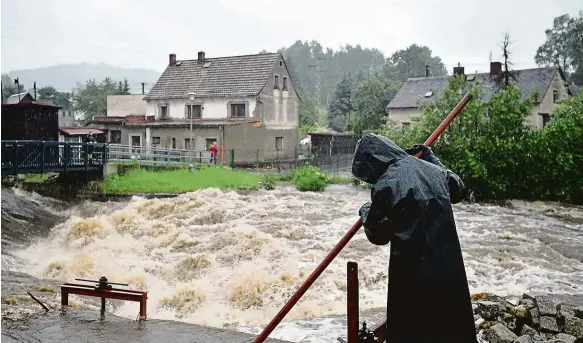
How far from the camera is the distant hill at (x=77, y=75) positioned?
6148 millimetres

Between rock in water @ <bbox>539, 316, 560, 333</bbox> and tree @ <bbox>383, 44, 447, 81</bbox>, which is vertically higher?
tree @ <bbox>383, 44, 447, 81</bbox>

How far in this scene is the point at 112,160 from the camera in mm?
8648

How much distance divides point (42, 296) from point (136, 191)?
15.5 feet

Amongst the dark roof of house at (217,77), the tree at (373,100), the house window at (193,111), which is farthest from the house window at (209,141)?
the tree at (373,100)

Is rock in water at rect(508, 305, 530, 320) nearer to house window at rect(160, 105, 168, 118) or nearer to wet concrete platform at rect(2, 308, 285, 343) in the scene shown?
wet concrete platform at rect(2, 308, 285, 343)

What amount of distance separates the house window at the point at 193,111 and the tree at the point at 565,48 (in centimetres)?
503

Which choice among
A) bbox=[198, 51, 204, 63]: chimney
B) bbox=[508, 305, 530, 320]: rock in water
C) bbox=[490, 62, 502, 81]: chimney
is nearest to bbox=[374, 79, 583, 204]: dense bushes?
bbox=[490, 62, 502, 81]: chimney

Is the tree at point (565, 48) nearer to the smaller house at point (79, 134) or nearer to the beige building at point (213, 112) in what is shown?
the beige building at point (213, 112)

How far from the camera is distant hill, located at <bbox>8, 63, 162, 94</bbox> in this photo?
6.15 m

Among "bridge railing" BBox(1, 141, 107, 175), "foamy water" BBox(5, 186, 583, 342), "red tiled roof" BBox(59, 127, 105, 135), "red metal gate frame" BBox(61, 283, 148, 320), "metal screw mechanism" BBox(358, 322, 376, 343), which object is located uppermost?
"red tiled roof" BBox(59, 127, 105, 135)

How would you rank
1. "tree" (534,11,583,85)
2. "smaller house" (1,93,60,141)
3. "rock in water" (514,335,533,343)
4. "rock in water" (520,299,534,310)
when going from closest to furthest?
1. "rock in water" (514,335,533,343)
2. "rock in water" (520,299,534,310)
3. "smaller house" (1,93,60,141)
4. "tree" (534,11,583,85)

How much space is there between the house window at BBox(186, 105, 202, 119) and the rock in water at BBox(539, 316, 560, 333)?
6.06 m

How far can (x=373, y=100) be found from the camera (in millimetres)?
8391

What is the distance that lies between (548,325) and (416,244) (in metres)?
2.30
